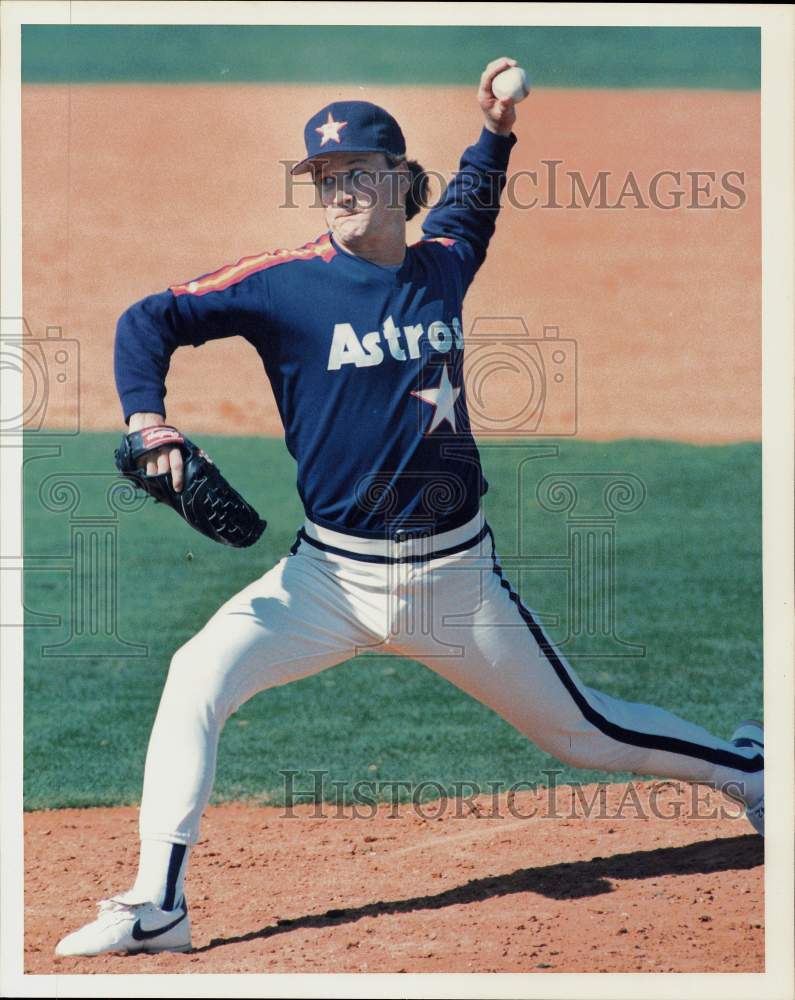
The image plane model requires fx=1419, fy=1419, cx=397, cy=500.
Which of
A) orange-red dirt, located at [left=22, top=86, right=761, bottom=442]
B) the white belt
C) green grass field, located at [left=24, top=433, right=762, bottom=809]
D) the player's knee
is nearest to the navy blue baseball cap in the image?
the white belt

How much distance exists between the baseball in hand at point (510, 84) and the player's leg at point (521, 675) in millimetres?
1164

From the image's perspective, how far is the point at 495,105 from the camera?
3756 millimetres

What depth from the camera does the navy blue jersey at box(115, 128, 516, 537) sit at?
344cm

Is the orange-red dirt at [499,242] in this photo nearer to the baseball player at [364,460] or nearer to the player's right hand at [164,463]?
the baseball player at [364,460]

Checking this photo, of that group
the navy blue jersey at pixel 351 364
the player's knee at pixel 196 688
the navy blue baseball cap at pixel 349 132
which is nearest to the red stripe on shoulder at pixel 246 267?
the navy blue jersey at pixel 351 364

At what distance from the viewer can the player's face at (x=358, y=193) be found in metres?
3.50

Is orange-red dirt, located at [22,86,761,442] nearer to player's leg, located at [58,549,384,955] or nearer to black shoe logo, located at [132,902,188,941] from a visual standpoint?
player's leg, located at [58,549,384,955]

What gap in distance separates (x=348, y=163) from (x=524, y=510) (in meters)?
4.98

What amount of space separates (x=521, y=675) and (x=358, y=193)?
4.17 ft

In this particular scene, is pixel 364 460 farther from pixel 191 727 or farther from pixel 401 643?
pixel 191 727

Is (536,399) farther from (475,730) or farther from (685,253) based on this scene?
(475,730)

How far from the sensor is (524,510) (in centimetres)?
834

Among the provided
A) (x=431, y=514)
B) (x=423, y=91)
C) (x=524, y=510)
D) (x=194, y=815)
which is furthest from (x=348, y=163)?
(x=423, y=91)

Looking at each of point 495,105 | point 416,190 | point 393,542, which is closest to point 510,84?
point 495,105
